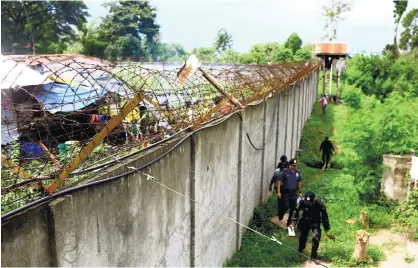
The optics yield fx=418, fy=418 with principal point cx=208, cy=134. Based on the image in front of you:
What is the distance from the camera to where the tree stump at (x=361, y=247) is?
6.54 meters

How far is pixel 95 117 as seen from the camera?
12.3ft

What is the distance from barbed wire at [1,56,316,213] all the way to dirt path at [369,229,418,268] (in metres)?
3.48

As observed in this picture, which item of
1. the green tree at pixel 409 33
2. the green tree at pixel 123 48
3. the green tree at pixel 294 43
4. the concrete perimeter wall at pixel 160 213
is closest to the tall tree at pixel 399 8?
the green tree at pixel 409 33

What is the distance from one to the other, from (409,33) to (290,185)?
4073 centimetres

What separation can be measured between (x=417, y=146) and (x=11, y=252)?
31.6 feet

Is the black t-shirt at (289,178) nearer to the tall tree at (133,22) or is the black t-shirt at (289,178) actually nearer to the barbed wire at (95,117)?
the barbed wire at (95,117)

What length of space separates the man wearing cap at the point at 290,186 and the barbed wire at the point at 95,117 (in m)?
1.50

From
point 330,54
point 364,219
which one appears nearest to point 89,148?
point 364,219

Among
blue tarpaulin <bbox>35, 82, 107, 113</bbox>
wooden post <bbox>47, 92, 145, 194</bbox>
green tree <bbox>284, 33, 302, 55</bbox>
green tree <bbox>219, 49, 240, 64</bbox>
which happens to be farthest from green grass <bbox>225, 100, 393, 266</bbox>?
green tree <bbox>219, 49, 240, 64</bbox>

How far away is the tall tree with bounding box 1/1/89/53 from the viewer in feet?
107

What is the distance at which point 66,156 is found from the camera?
322cm

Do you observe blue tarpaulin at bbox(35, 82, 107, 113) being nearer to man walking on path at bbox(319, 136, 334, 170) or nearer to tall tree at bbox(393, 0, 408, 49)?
man walking on path at bbox(319, 136, 334, 170)

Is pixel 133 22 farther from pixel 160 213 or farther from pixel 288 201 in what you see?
pixel 160 213

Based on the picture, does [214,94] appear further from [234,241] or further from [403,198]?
[403,198]
